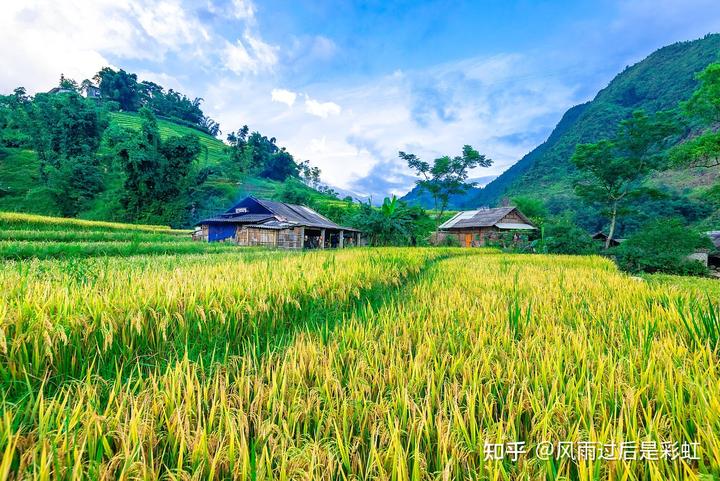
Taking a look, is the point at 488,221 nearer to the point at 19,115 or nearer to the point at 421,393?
the point at 421,393

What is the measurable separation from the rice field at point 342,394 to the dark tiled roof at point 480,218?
1009 inches

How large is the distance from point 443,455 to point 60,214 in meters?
47.8

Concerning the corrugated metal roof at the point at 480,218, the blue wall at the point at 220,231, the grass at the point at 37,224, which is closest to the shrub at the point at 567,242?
the corrugated metal roof at the point at 480,218

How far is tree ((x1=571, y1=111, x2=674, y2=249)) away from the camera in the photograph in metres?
19.3

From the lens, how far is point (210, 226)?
75.5 feet

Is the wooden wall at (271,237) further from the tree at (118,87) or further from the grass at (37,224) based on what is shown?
the tree at (118,87)

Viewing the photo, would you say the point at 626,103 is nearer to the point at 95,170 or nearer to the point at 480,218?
the point at 480,218

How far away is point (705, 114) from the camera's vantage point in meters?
13.8

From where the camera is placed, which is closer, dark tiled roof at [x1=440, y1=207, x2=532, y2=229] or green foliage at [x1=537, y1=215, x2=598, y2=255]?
green foliage at [x1=537, y1=215, x2=598, y2=255]

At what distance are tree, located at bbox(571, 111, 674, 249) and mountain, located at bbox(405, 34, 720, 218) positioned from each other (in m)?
24.4

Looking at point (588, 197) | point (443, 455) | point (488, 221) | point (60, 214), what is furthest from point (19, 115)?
point (588, 197)

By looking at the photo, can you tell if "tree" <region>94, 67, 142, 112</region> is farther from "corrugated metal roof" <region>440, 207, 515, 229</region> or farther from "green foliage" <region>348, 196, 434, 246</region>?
"corrugated metal roof" <region>440, 207, 515, 229</region>

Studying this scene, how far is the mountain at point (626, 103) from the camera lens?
47.2 meters

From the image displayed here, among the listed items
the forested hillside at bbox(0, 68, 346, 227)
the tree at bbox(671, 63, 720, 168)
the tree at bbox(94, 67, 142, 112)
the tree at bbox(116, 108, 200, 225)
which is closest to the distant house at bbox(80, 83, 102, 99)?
the tree at bbox(94, 67, 142, 112)
